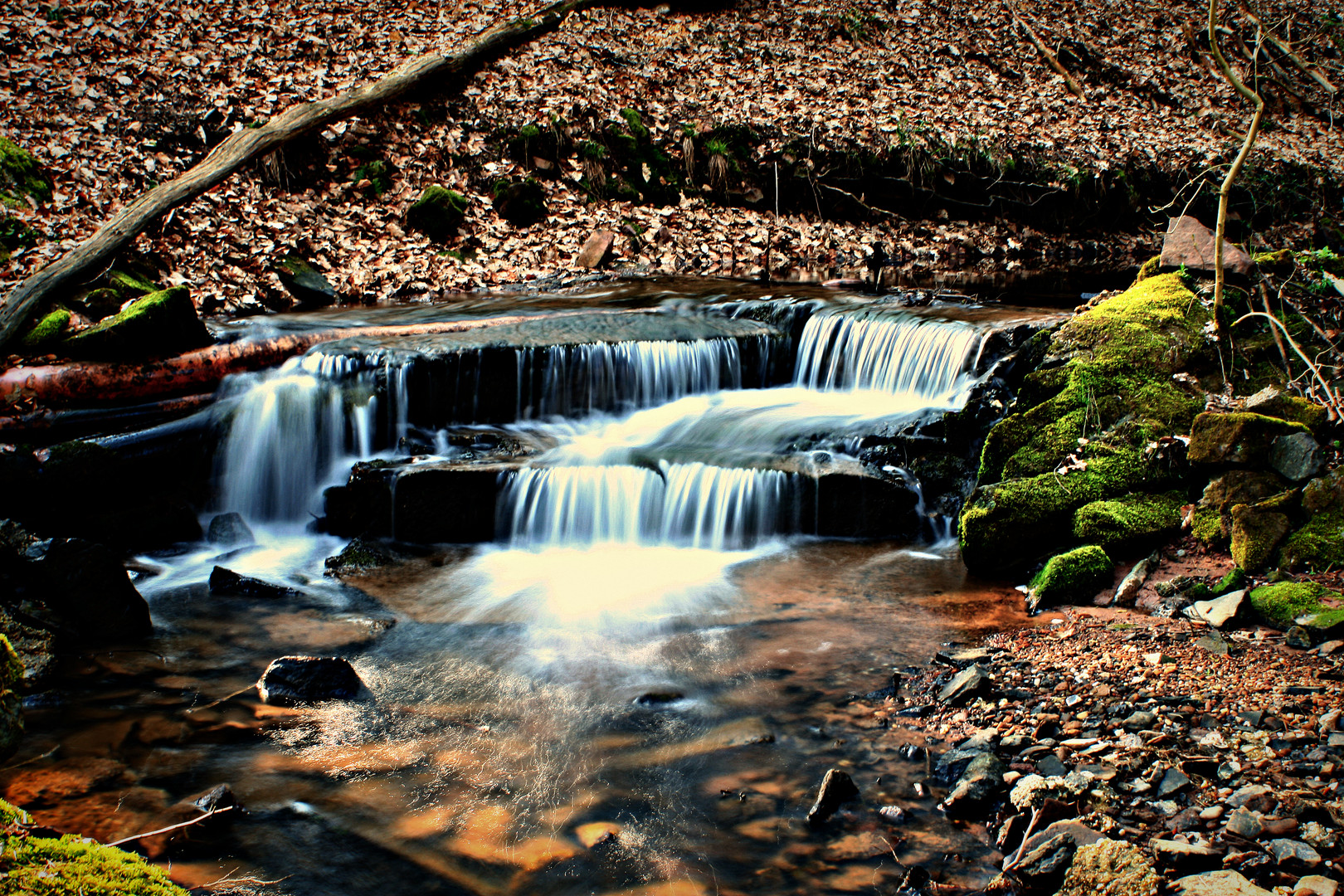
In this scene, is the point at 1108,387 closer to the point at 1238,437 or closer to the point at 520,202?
the point at 1238,437

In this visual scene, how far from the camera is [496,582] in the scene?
18.9 ft

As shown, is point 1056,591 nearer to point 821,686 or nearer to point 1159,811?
point 821,686

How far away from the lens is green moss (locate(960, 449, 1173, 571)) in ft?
16.7

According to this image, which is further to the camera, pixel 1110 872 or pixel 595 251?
pixel 595 251

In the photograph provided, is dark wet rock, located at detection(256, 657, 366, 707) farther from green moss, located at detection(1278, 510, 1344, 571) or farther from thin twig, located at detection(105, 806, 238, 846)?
green moss, located at detection(1278, 510, 1344, 571)

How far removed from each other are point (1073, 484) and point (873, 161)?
930cm

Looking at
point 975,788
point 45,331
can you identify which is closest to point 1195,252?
point 975,788

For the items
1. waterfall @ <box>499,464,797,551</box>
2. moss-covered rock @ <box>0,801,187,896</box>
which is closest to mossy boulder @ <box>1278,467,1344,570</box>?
waterfall @ <box>499,464,797,551</box>

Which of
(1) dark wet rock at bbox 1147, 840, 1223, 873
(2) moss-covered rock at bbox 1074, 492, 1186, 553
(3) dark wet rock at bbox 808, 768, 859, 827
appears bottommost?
(3) dark wet rock at bbox 808, 768, 859, 827

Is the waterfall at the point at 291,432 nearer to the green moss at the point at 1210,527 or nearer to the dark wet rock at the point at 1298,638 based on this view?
the green moss at the point at 1210,527

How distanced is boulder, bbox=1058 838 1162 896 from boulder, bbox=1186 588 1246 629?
207cm

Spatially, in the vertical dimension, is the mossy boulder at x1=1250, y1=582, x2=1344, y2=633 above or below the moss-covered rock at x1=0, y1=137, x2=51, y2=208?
below

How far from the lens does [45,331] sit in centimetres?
643

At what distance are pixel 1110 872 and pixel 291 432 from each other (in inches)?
263
